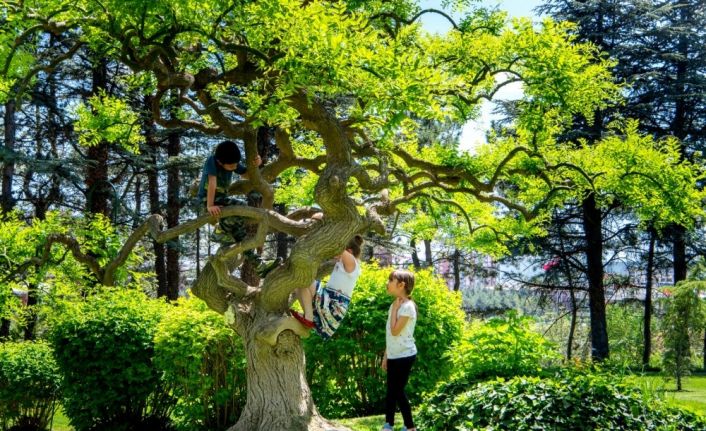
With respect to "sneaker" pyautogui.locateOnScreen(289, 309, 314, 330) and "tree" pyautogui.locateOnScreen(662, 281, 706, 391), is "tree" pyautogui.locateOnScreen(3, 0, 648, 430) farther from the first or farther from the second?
"tree" pyautogui.locateOnScreen(662, 281, 706, 391)

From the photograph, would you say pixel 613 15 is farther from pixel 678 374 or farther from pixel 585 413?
pixel 585 413

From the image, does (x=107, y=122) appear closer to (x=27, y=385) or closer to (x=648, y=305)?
(x=27, y=385)

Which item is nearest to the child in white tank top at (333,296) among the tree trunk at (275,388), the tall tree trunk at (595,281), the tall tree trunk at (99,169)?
the tree trunk at (275,388)

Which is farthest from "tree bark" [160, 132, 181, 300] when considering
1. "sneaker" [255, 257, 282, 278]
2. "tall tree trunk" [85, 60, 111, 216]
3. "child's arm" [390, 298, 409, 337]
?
"child's arm" [390, 298, 409, 337]

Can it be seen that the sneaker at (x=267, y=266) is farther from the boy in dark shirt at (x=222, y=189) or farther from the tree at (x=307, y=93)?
the tree at (x=307, y=93)

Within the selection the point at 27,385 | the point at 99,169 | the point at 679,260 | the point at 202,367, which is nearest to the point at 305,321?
the point at 202,367

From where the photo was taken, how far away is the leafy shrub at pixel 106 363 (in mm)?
9195

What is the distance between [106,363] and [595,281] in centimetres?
1554

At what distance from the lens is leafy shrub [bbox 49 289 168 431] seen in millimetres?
9195

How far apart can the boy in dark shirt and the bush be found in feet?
16.4

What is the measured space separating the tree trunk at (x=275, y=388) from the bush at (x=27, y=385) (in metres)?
4.61

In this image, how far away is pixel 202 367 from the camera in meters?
8.80

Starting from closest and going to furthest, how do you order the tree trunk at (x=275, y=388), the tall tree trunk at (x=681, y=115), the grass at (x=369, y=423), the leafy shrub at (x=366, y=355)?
the tree trunk at (x=275, y=388)
the grass at (x=369, y=423)
the leafy shrub at (x=366, y=355)
the tall tree trunk at (x=681, y=115)

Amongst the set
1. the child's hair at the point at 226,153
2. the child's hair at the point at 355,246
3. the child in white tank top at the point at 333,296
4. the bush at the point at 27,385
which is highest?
the child's hair at the point at 226,153
